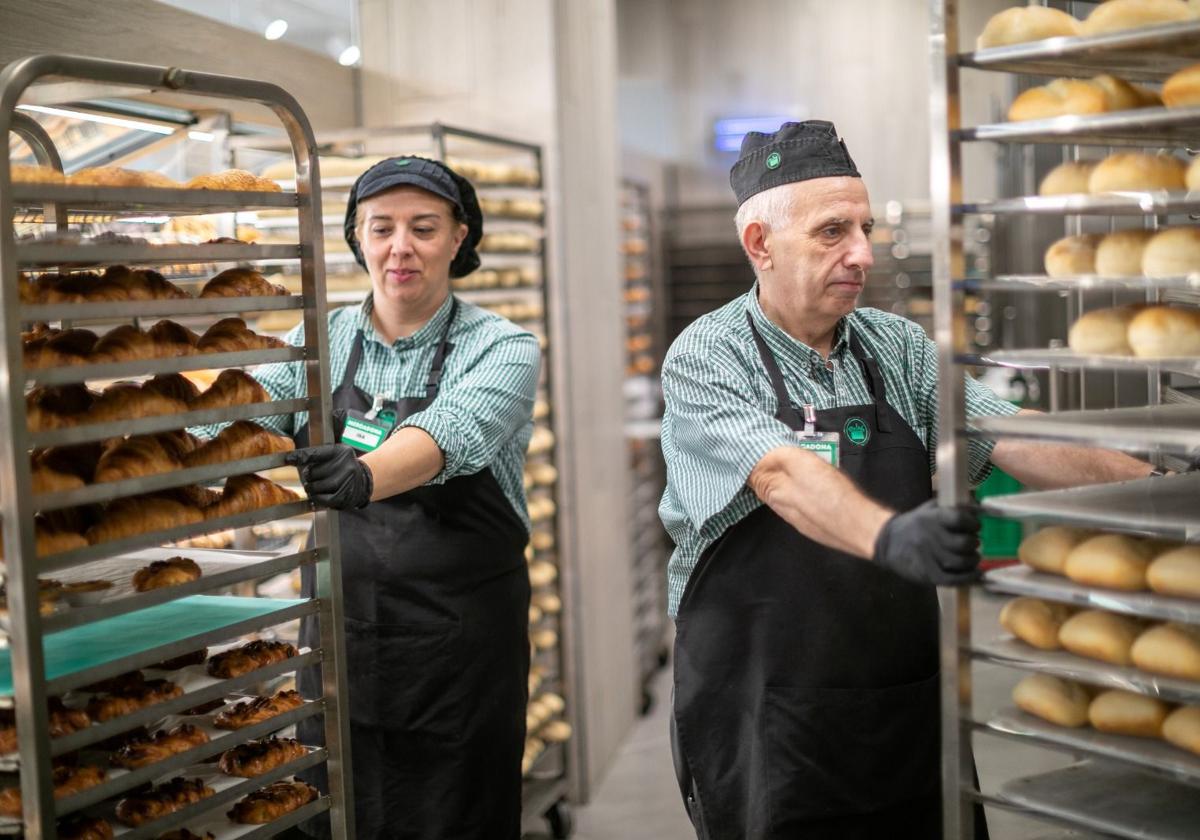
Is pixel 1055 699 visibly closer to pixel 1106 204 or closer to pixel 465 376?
pixel 1106 204

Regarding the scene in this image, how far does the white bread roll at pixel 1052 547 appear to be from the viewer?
160 centimetres

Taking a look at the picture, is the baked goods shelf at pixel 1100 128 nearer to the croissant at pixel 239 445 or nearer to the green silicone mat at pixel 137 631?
the croissant at pixel 239 445

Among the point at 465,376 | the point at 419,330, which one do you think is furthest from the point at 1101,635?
the point at 419,330

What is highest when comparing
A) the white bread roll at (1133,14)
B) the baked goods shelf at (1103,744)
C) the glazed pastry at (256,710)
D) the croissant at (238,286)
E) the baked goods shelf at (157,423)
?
the white bread roll at (1133,14)

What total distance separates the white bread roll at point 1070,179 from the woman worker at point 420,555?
1.30 meters

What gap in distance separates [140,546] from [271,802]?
561mm

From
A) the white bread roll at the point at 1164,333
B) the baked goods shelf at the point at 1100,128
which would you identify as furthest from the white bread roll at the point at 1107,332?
the baked goods shelf at the point at 1100,128

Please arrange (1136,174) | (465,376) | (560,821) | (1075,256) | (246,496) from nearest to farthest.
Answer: (1136,174)
(1075,256)
(246,496)
(465,376)
(560,821)

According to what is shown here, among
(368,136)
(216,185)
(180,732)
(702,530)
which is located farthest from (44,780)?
(368,136)

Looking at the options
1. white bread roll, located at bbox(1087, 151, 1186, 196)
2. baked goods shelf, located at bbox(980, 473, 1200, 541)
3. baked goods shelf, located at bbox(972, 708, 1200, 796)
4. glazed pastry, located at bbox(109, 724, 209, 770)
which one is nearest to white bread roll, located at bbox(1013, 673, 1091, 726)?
baked goods shelf, located at bbox(972, 708, 1200, 796)

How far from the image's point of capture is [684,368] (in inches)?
83.5

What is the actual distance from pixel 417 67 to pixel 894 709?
3.23 meters

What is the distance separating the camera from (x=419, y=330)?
278cm

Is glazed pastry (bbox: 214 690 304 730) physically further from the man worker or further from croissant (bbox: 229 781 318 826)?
the man worker
